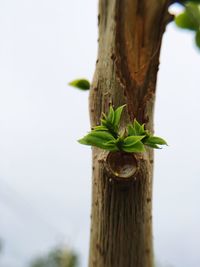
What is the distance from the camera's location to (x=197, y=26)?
0.56 metres

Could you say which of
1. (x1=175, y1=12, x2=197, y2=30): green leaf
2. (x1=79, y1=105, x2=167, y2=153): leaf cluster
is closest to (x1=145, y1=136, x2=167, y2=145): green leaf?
(x1=79, y1=105, x2=167, y2=153): leaf cluster

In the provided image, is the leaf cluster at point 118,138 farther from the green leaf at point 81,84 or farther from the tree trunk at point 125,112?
the green leaf at point 81,84

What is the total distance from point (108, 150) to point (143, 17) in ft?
0.56

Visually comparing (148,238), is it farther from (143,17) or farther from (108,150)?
(143,17)

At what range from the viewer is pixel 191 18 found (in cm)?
53

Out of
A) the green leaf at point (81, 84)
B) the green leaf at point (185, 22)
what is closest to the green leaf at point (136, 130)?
the green leaf at point (81, 84)

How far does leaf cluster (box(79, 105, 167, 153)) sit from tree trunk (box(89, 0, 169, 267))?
2 cm

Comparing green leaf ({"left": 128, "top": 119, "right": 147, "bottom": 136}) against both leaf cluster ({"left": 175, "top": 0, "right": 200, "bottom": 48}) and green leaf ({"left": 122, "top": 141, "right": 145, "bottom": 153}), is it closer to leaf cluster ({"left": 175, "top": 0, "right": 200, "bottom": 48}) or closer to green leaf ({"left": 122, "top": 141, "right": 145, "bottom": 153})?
green leaf ({"left": 122, "top": 141, "right": 145, "bottom": 153})

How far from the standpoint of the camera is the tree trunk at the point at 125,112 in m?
0.32

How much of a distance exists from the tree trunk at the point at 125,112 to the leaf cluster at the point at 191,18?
7 cm

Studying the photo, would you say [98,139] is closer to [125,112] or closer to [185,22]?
[125,112]

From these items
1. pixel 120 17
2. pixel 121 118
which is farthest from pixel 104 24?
pixel 121 118

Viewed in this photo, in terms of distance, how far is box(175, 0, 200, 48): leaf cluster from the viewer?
0.49 m

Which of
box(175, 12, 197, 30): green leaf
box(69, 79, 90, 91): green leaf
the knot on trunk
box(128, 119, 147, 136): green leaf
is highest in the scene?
box(175, 12, 197, 30): green leaf
